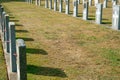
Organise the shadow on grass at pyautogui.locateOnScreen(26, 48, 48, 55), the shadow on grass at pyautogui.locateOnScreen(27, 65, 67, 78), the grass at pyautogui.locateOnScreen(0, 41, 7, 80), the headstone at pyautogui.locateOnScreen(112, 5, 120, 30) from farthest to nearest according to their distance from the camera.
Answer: the headstone at pyautogui.locateOnScreen(112, 5, 120, 30) < the shadow on grass at pyautogui.locateOnScreen(26, 48, 48, 55) < the shadow on grass at pyautogui.locateOnScreen(27, 65, 67, 78) < the grass at pyautogui.locateOnScreen(0, 41, 7, 80)

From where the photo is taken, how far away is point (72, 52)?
1030 cm

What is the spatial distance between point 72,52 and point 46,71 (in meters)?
2.38

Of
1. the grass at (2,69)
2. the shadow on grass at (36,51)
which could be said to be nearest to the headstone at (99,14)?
the shadow on grass at (36,51)

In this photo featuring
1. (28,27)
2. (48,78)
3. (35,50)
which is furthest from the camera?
(28,27)

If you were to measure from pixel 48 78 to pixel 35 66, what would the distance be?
1087 millimetres

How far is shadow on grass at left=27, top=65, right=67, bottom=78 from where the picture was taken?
786 cm

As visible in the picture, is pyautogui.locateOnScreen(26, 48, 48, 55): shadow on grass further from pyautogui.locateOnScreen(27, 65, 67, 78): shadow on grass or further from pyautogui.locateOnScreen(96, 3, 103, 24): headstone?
pyautogui.locateOnScreen(96, 3, 103, 24): headstone

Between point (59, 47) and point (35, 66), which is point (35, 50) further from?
point (35, 66)

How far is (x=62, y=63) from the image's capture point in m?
8.91

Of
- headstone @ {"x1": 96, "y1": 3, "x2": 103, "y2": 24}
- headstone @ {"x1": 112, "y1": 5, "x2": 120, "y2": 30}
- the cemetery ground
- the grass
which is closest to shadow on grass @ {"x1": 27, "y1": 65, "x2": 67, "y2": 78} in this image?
the cemetery ground

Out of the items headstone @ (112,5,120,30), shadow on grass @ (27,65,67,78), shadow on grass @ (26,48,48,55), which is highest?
headstone @ (112,5,120,30)

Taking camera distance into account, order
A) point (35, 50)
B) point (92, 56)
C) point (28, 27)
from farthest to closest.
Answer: point (28, 27) < point (35, 50) < point (92, 56)

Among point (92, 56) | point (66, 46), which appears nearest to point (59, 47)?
point (66, 46)

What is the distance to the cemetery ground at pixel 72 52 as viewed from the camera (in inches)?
313
